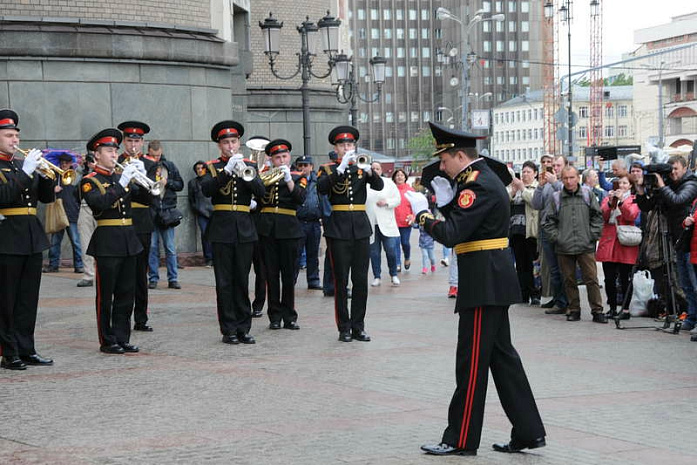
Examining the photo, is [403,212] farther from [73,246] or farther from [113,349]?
[113,349]

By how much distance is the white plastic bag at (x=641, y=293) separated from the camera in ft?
47.0

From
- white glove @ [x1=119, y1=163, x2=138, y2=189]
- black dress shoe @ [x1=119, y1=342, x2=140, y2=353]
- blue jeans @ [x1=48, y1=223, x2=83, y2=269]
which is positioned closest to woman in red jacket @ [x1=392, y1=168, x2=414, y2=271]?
blue jeans @ [x1=48, y1=223, x2=83, y2=269]

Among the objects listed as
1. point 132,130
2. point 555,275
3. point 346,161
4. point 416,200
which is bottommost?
point 555,275

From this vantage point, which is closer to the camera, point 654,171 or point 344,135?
point 344,135

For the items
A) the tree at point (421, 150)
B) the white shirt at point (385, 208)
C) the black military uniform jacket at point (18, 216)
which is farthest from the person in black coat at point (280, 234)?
the tree at point (421, 150)

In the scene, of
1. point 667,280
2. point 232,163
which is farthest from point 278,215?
point 667,280

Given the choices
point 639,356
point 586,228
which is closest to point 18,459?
point 639,356

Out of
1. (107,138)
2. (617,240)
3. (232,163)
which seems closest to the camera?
(107,138)

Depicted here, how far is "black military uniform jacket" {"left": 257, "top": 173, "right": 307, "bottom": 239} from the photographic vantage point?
1323cm

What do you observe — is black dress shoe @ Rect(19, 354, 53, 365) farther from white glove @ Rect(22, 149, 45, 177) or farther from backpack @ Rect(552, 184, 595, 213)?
backpack @ Rect(552, 184, 595, 213)

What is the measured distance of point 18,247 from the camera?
10.3 m

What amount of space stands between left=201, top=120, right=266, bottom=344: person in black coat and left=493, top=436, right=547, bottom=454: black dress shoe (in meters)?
5.09

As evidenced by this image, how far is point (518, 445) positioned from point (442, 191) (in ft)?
5.57

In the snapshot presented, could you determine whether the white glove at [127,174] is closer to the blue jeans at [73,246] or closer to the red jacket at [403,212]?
the blue jeans at [73,246]
